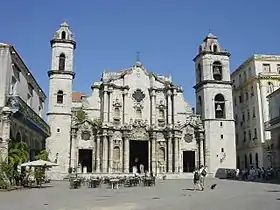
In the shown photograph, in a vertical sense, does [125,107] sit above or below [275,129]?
A: above

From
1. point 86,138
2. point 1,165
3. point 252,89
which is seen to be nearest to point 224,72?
point 252,89

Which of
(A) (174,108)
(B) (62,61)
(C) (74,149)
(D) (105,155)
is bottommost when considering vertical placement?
(D) (105,155)

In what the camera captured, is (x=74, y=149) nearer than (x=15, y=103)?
No

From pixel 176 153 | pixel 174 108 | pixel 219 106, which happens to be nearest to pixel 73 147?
pixel 176 153

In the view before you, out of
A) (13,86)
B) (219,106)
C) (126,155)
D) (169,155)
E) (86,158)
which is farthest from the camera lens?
(219,106)

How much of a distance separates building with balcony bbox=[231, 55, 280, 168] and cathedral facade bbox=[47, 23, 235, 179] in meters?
6.01

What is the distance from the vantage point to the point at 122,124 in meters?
50.8

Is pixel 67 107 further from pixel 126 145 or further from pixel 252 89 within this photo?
pixel 252 89

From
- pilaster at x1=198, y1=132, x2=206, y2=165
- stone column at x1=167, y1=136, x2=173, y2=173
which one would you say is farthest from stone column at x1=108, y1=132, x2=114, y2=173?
pilaster at x1=198, y1=132, x2=206, y2=165

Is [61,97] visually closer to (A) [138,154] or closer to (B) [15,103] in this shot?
(A) [138,154]

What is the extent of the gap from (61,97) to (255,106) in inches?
1107

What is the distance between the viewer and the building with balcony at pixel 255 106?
5391 cm

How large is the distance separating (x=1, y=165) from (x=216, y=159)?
1285 inches

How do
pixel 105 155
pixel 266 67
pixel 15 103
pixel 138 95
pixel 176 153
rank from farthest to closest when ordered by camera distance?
pixel 266 67 < pixel 138 95 < pixel 176 153 < pixel 105 155 < pixel 15 103
